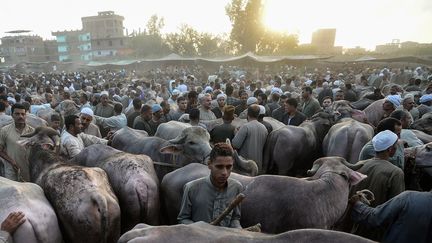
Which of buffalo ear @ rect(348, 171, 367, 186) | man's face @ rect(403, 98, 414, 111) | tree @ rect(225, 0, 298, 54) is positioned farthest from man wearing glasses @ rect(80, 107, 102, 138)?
tree @ rect(225, 0, 298, 54)

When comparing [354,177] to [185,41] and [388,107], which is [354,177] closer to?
[388,107]

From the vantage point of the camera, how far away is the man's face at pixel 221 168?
3277mm

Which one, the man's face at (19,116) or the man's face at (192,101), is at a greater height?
the man's face at (19,116)

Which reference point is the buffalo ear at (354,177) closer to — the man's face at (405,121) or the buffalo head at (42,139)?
the man's face at (405,121)

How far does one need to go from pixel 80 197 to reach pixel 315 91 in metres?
12.2

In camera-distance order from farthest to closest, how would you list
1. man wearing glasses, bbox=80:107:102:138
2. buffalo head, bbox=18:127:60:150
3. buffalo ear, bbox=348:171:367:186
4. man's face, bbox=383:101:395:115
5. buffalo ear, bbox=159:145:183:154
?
man's face, bbox=383:101:395:115 → man wearing glasses, bbox=80:107:102:138 → buffalo ear, bbox=159:145:183:154 → buffalo head, bbox=18:127:60:150 → buffalo ear, bbox=348:171:367:186

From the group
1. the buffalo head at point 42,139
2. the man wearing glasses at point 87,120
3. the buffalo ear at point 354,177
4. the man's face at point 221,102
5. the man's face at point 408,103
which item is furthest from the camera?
the man's face at point 221,102

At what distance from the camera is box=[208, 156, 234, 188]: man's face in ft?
10.8

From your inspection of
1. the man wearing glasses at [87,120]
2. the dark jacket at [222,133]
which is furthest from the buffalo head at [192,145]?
the man wearing glasses at [87,120]

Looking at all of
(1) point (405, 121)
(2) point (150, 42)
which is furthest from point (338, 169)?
(2) point (150, 42)

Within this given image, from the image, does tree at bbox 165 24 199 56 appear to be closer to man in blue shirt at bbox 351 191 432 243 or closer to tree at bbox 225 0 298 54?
tree at bbox 225 0 298 54

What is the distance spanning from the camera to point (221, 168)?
3299mm

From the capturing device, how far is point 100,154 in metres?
5.66

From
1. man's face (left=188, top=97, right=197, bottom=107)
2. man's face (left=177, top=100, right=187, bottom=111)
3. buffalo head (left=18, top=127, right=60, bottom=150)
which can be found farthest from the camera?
man's face (left=188, top=97, right=197, bottom=107)
